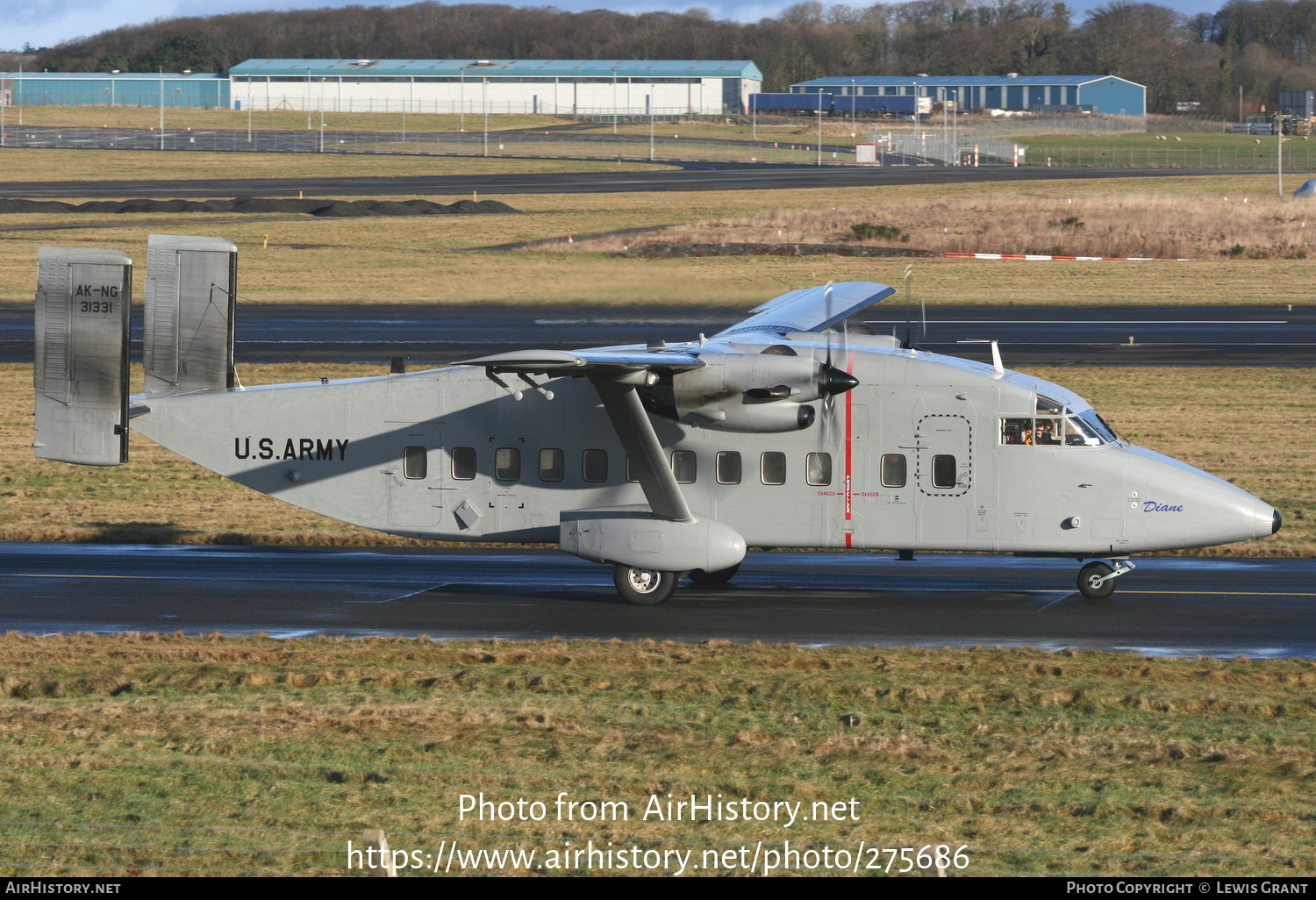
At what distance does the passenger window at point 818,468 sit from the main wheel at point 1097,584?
422 centimetres

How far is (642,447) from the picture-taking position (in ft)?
66.1

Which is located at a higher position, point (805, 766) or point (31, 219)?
point (31, 219)

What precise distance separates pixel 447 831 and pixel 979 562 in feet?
48.9

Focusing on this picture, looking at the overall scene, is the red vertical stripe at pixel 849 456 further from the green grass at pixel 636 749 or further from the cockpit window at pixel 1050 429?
the green grass at pixel 636 749

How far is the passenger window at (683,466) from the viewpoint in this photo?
21156 millimetres

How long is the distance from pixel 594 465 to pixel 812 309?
4.83 metres

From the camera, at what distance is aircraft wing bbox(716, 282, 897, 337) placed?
22.4 meters

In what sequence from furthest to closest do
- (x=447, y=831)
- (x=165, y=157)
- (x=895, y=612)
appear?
(x=165, y=157) < (x=895, y=612) < (x=447, y=831)

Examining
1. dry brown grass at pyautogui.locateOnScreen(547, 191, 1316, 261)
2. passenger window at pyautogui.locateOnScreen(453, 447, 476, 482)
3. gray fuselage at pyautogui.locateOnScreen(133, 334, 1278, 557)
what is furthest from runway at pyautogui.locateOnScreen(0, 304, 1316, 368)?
passenger window at pyautogui.locateOnScreen(453, 447, 476, 482)

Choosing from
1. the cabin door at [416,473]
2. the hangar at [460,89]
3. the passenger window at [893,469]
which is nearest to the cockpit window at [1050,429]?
the passenger window at [893,469]

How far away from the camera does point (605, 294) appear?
2330 centimetres

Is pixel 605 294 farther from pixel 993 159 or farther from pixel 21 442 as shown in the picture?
pixel 993 159

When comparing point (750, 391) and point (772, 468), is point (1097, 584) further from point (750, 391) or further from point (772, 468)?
point (750, 391)
